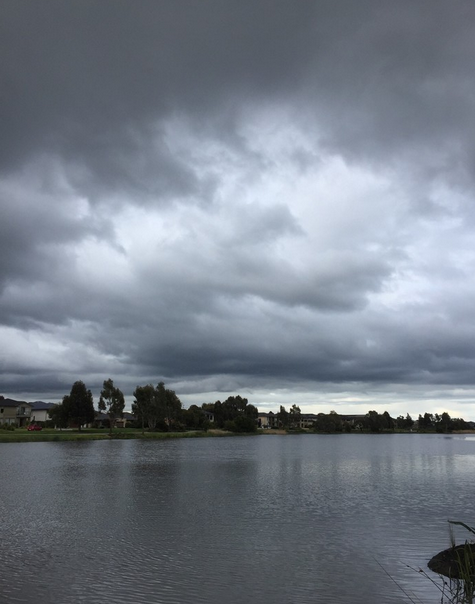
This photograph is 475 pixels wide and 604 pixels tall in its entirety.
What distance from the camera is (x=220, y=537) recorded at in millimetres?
28672

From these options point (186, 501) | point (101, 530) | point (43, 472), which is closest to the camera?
point (101, 530)

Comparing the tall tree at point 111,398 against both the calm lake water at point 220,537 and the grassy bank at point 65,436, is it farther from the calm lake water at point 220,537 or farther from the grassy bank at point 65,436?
the calm lake water at point 220,537

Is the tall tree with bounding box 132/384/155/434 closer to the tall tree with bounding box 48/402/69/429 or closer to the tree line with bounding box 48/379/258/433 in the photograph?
the tree line with bounding box 48/379/258/433

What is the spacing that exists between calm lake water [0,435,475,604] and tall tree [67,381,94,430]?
110 meters

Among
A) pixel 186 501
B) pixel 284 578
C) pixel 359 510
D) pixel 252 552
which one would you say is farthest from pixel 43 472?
pixel 284 578

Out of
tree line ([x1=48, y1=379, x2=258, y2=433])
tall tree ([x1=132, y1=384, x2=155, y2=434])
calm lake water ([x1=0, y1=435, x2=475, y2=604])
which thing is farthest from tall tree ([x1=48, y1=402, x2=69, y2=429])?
calm lake water ([x1=0, y1=435, x2=475, y2=604])

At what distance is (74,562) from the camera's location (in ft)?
77.9

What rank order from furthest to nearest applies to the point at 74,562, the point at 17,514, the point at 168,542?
the point at 17,514, the point at 168,542, the point at 74,562

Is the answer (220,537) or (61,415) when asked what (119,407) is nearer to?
(61,415)

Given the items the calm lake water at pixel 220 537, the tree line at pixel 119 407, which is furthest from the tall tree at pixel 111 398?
the calm lake water at pixel 220 537

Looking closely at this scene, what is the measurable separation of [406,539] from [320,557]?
6.15 meters

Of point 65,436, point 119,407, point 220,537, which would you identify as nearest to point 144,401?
point 119,407

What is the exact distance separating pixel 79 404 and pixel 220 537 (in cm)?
14466

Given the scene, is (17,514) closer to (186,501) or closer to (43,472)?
(186,501)
